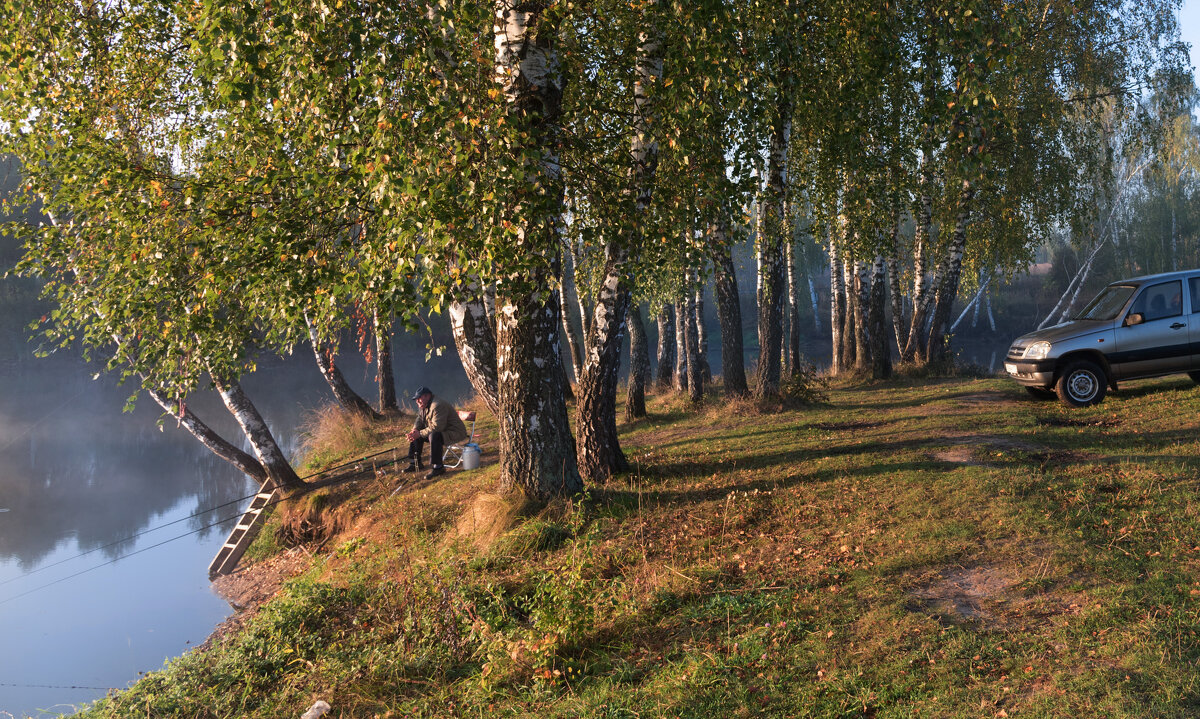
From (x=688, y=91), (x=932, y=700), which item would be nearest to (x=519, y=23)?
(x=688, y=91)

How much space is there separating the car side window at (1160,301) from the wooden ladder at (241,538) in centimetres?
1351

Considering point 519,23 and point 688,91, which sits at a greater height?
point 519,23

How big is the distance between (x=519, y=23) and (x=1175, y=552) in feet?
21.8

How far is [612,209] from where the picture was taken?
24.2 feet

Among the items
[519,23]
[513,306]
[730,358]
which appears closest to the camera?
[519,23]

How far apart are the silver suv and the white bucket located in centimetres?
808

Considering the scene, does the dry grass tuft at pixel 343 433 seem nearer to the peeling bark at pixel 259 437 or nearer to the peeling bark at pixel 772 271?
the peeling bark at pixel 259 437

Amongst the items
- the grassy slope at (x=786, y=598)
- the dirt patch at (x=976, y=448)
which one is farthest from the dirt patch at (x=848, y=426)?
the dirt patch at (x=976, y=448)

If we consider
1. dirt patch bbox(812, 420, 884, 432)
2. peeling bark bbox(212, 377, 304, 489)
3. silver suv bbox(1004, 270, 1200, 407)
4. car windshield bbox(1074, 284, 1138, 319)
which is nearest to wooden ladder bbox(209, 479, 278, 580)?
peeling bark bbox(212, 377, 304, 489)

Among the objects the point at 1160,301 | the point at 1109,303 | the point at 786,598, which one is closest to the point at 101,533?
the point at 786,598

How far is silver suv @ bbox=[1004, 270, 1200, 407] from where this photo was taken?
10.1 m

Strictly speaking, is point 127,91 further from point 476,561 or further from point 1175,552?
point 1175,552

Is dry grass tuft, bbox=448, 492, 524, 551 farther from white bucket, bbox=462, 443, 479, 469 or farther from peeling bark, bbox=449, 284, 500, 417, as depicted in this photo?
white bucket, bbox=462, 443, 479, 469

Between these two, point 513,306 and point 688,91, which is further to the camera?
point 513,306
